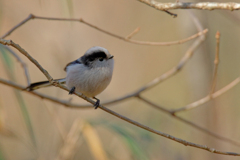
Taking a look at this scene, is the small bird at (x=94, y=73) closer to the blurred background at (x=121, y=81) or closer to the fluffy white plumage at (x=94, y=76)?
the fluffy white plumage at (x=94, y=76)

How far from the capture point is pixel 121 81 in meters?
3.39

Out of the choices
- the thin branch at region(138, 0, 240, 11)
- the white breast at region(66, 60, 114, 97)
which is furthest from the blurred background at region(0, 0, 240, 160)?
the thin branch at region(138, 0, 240, 11)

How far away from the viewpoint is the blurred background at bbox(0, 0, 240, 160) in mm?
2152

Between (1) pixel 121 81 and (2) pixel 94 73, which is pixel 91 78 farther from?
(1) pixel 121 81

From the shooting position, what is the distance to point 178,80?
3.63m

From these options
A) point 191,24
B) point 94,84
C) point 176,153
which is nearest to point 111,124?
point 94,84

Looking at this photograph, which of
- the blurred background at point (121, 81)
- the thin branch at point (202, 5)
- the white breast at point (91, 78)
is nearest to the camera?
the thin branch at point (202, 5)

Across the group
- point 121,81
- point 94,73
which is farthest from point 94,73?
point 121,81

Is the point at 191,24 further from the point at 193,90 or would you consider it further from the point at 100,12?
the point at 100,12

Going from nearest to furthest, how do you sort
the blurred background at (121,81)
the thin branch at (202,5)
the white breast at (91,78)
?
the thin branch at (202,5)
the white breast at (91,78)
the blurred background at (121,81)

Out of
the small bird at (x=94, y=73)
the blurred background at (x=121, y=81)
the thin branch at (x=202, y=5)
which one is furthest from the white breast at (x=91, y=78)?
the thin branch at (x=202, y=5)

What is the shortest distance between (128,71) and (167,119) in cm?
97

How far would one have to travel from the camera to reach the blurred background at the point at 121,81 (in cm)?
215

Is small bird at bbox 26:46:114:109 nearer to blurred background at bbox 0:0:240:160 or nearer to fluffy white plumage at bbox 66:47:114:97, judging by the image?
fluffy white plumage at bbox 66:47:114:97
